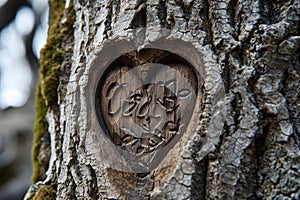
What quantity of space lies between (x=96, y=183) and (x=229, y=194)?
1.04 ft

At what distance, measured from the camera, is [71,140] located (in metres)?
0.96

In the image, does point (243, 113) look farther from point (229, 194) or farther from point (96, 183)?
point (96, 183)

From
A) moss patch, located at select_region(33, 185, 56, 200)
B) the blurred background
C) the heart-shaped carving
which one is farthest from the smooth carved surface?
the blurred background

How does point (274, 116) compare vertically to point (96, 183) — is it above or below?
above

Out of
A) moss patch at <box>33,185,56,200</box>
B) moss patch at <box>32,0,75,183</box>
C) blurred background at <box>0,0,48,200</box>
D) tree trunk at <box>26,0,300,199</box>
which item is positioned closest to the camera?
tree trunk at <box>26,0,300,199</box>

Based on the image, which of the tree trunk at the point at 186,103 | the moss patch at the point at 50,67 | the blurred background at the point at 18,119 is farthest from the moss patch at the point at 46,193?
the blurred background at the point at 18,119

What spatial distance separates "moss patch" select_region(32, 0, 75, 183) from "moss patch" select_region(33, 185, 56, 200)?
19cm

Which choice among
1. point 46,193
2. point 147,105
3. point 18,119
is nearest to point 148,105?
point 147,105

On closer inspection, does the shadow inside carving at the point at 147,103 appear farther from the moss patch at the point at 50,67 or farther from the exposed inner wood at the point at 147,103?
the moss patch at the point at 50,67

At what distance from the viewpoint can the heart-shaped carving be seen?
0.87 m

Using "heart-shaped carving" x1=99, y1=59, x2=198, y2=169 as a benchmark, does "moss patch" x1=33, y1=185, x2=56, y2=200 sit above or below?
below

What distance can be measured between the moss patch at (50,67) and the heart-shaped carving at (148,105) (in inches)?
10.7

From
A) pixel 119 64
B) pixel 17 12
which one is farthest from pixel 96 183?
pixel 17 12

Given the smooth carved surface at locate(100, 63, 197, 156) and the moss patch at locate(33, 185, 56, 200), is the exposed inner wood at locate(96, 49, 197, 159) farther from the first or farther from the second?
the moss patch at locate(33, 185, 56, 200)
